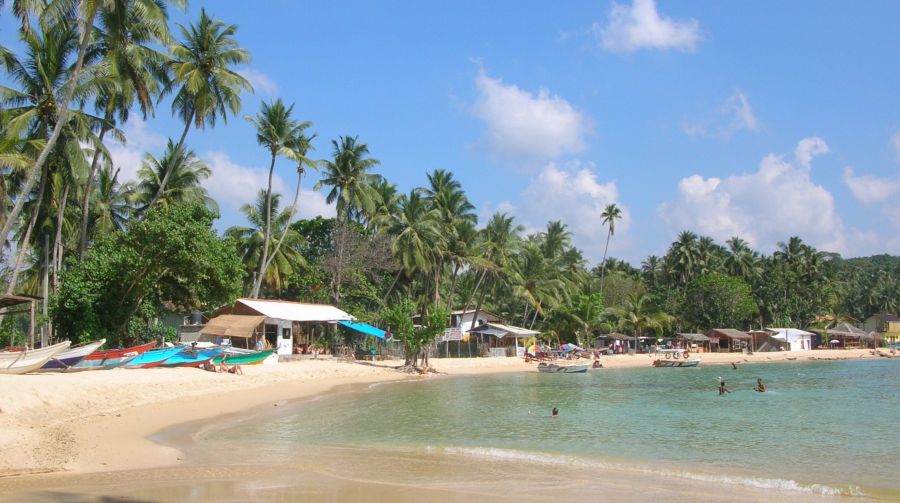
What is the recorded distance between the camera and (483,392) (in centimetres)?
2794

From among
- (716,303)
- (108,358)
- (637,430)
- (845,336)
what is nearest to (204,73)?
(108,358)

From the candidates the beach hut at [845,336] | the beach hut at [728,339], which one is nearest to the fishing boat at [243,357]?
the beach hut at [728,339]

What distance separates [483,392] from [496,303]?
44343mm

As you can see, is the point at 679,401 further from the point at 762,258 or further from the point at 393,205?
the point at 762,258

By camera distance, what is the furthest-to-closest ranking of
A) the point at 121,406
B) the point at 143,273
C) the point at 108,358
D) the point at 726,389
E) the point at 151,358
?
the point at 726,389 → the point at 143,273 → the point at 151,358 → the point at 108,358 → the point at 121,406

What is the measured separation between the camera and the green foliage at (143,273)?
81.9 feet

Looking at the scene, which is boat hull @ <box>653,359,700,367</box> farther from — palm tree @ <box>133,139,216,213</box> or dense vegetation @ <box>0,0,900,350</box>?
palm tree @ <box>133,139,216,213</box>

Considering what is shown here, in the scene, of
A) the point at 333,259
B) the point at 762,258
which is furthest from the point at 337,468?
the point at 762,258

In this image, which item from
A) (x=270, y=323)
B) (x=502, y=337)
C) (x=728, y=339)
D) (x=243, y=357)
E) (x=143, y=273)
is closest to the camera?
(x=143, y=273)

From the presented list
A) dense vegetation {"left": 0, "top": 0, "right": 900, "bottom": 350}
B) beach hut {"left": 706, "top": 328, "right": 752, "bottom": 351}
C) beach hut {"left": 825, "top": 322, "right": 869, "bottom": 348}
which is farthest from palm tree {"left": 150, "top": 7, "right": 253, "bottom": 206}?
beach hut {"left": 825, "top": 322, "right": 869, "bottom": 348}

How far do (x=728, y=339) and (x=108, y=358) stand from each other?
60.0 metres

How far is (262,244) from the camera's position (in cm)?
4303

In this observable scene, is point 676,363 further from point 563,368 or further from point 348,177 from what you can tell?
point 348,177

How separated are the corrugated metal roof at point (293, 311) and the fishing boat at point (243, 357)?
319 centimetres
